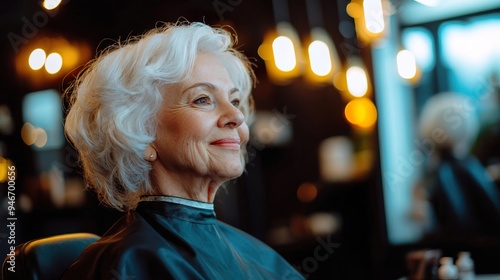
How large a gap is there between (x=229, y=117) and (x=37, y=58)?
0.96 m

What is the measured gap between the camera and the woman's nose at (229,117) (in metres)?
1.52

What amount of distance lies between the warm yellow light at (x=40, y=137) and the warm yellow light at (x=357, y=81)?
2648 mm

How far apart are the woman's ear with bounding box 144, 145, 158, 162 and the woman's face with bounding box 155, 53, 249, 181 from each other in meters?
0.01

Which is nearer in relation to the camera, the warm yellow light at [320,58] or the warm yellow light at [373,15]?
the warm yellow light at [373,15]

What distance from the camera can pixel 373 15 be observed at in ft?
13.3

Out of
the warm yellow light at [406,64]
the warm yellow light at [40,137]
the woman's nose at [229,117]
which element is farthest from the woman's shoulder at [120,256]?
the warm yellow light at [406,64]

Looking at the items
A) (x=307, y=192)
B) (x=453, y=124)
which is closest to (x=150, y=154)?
(x=453, y=124)

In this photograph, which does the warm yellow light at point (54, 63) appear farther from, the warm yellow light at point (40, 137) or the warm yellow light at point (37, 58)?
the warm yellow light at point (40, 137)

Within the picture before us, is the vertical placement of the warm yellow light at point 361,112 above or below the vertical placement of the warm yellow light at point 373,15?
below

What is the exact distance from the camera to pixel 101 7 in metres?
2.29

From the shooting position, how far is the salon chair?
1.40m

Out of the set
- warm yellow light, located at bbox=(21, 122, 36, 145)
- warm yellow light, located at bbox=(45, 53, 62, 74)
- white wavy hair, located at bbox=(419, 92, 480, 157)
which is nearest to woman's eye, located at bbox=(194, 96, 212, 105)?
warm yellow light, located at bbox=(45, 53, 62, 74)

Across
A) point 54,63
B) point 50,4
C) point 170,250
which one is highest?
point 50,4

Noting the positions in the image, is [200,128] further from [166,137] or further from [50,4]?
[50,4]
